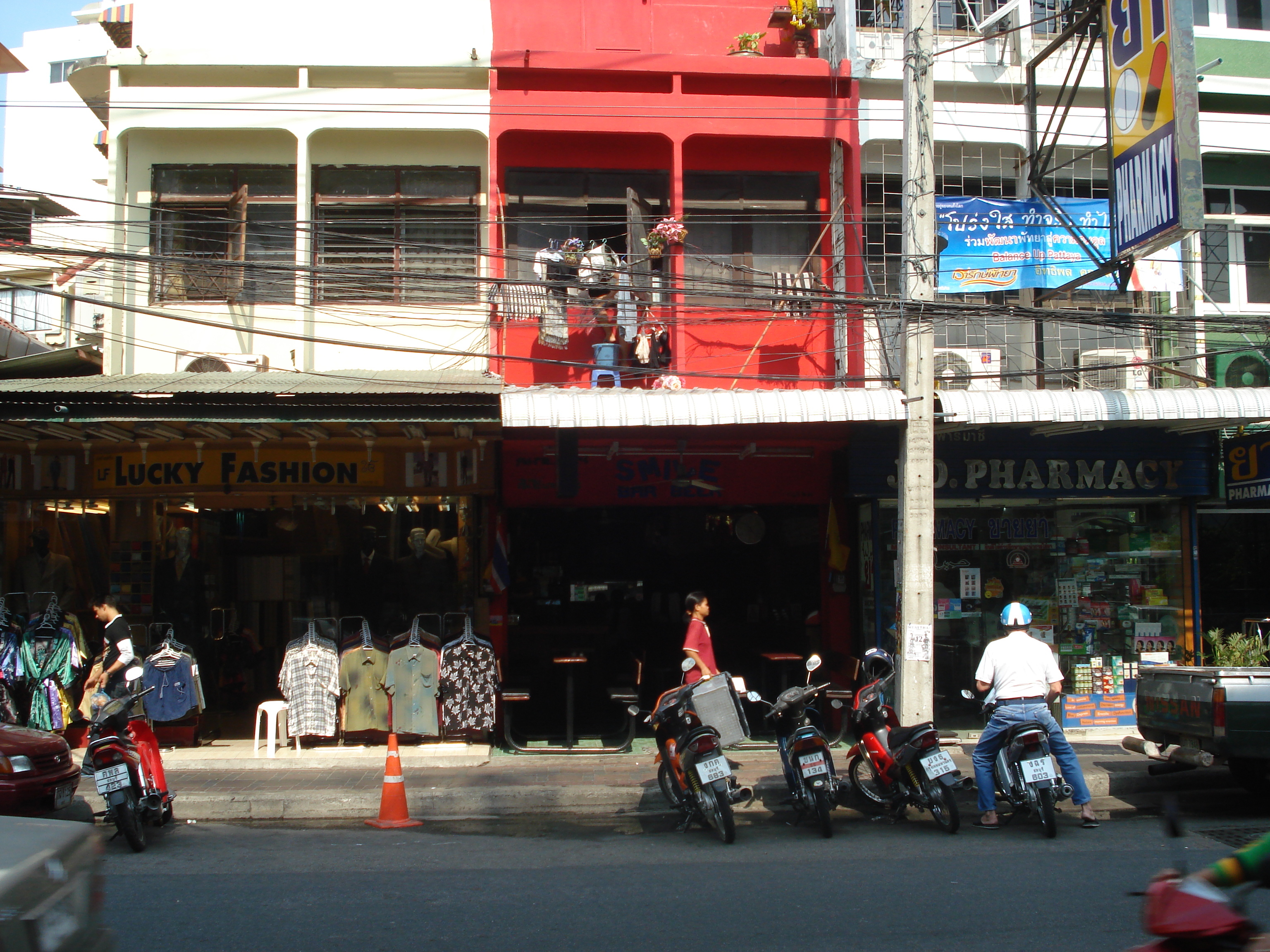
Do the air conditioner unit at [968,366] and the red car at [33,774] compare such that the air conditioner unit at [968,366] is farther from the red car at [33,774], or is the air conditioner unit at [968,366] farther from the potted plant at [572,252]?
the red car at [33,774]

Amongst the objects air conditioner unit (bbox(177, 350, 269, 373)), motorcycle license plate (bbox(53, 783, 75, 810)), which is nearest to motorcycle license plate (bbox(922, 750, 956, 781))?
motorcycle license plate (bbox(53, 783, 75, 810))

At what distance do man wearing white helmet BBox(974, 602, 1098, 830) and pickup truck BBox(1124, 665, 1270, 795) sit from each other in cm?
105

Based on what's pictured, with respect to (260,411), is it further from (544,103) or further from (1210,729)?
(1210,729)

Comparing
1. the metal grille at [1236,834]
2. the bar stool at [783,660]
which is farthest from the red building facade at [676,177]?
the metal grille at [1236,834]

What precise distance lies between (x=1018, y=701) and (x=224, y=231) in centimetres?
1066

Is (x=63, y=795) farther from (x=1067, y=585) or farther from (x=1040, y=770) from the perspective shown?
(x=1067, y=585)

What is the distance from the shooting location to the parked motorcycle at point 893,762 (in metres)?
7.72

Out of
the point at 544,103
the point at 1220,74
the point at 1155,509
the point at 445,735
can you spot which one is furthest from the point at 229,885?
the point at 1220,74

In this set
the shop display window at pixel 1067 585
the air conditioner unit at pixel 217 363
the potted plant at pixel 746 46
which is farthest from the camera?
the potted plant at pixel 746 46

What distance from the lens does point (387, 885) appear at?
642 centimetres

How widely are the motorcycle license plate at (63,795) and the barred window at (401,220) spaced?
654 centimetres

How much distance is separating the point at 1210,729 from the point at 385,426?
8461mm

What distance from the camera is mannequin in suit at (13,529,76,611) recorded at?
11797 mm

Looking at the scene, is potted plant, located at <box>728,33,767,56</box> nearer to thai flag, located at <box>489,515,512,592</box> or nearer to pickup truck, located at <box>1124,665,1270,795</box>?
thai flag, located at <box>489,515,512,592</box>
